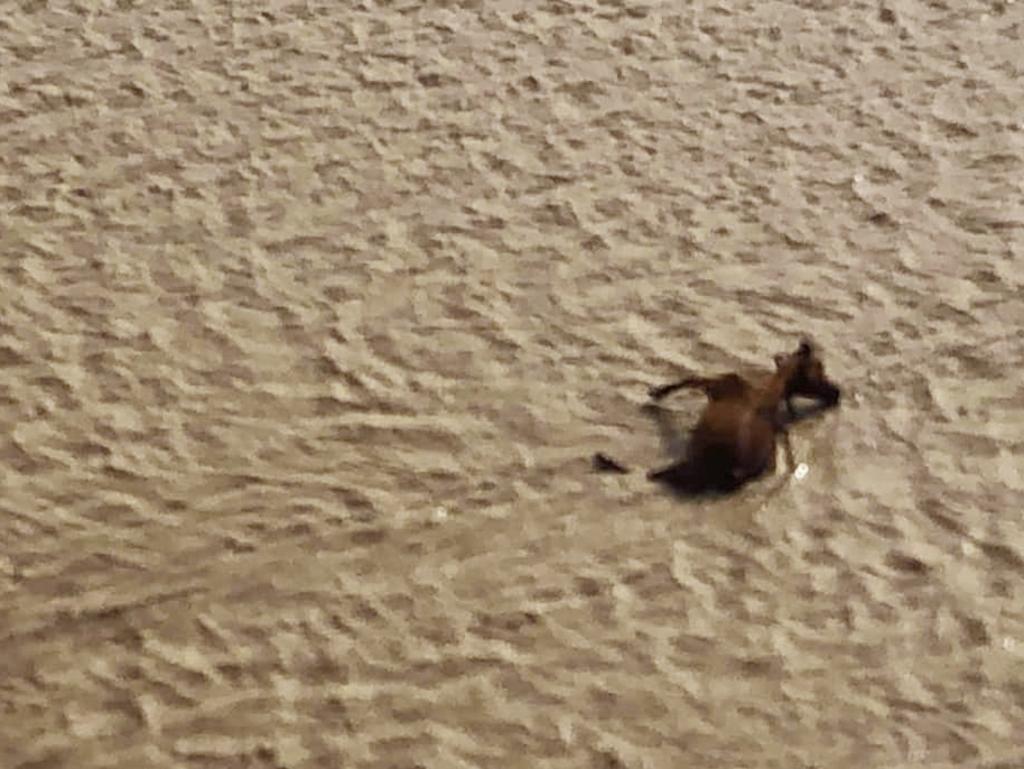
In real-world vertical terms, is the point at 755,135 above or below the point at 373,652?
above

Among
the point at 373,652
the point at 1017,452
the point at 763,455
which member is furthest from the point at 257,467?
the point at 1017,452

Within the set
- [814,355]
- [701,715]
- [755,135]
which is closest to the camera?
[701,715]

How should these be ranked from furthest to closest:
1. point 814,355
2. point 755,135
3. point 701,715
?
point 755,135, point 814,355, point 701,715

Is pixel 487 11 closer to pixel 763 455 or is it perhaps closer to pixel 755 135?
pixel 755 135

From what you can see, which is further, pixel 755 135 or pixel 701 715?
pixel 755 135

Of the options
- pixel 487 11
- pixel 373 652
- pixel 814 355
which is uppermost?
pixel 487 11

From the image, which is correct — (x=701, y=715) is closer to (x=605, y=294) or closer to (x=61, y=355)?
(x=605, y=294)
